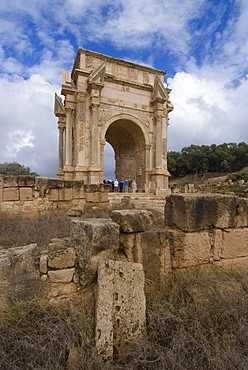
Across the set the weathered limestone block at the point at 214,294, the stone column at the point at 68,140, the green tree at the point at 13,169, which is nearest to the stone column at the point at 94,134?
the stone column at the point at 68,140

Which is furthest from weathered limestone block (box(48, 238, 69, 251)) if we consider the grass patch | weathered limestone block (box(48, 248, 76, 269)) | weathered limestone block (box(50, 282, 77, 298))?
the grass patch

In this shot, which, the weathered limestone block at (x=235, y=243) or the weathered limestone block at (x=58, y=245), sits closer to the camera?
the weathered limestone block at (x=58, y=245)

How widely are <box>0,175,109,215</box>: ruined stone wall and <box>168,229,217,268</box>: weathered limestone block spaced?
4.52 metres

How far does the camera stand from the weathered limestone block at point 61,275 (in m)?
2.27

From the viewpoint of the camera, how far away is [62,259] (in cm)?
235

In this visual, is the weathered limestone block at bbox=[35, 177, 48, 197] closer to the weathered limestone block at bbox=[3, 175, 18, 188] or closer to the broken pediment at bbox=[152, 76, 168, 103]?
the weathered limestone block at bbox=[3, 175, 18, 188]

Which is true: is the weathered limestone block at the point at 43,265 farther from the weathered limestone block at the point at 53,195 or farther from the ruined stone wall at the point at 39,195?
the weathered limestone block at the point at 53,195

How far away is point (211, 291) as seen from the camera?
2238 mm

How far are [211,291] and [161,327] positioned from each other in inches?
28.6

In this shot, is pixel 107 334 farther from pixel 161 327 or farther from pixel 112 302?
pixel 161 327

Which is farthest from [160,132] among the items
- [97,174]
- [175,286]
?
[175,286]

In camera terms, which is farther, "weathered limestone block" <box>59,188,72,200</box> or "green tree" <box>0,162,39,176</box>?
"green tree" <box>0,162,39,176</box>

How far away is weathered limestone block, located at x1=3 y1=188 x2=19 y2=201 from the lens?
5848 mm

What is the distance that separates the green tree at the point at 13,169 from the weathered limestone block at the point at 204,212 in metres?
28.6
